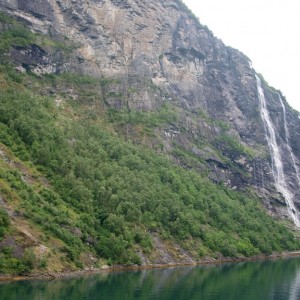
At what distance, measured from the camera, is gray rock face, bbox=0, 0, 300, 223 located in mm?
145750

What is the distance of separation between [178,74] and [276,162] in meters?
49.1

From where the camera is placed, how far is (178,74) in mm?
168875

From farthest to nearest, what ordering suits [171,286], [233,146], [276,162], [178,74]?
[178,74] < [276,162] < [233,146] < [171,286]

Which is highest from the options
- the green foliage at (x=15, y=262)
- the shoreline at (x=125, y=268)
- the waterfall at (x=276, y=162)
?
the waterfall at (x=276, y=162)

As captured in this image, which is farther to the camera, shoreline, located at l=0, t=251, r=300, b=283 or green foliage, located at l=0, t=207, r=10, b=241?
green foliage, located at l=0, t=207, r=10, b=241

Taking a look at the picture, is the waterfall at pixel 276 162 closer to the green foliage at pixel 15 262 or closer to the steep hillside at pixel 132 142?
the steep hillside at pixel 132 142

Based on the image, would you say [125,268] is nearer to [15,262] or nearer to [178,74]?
[15,262]

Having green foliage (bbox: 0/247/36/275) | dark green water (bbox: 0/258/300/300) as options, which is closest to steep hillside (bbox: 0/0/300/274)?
green foliage (bbox: 0/247/36/275)

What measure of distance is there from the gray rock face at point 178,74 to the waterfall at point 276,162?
7.67 feet

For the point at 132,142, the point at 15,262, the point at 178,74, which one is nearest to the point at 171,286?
the point at 15,262

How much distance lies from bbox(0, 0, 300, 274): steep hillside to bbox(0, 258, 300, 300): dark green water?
6.22m

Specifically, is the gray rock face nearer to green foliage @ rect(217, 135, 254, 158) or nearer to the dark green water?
green foliage @ rect(217, 135, 254, 158)

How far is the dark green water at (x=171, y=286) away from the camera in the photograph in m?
51.2

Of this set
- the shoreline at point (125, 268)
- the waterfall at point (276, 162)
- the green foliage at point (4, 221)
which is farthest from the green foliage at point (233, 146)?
the green foliage at point (4, 221)
